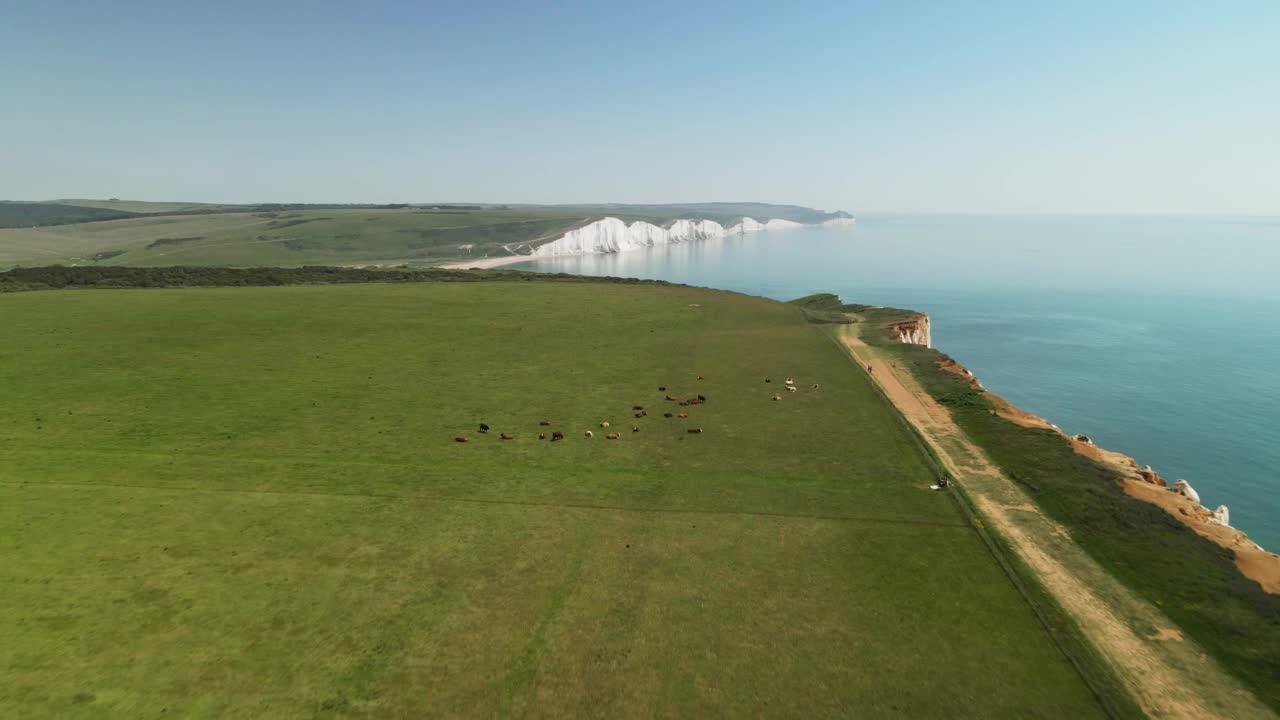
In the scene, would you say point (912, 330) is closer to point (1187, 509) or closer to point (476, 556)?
point (1187, 509)

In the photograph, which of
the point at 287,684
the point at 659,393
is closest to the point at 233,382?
the point at 659,393

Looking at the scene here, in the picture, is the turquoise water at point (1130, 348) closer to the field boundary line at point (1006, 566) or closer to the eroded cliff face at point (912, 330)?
the eroded cliff face at point (912, 330)

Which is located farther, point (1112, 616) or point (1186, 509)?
point (1186, 509)

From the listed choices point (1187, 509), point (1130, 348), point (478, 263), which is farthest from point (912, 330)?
point (478, 263)

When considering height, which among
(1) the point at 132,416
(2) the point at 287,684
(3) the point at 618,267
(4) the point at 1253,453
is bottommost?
(4) the point at 1253,453

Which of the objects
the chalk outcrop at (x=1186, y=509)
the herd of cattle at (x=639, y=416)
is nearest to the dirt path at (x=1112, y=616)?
the chalk outcrop at (x=1186, y=509)

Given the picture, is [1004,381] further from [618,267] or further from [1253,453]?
[618,267]
